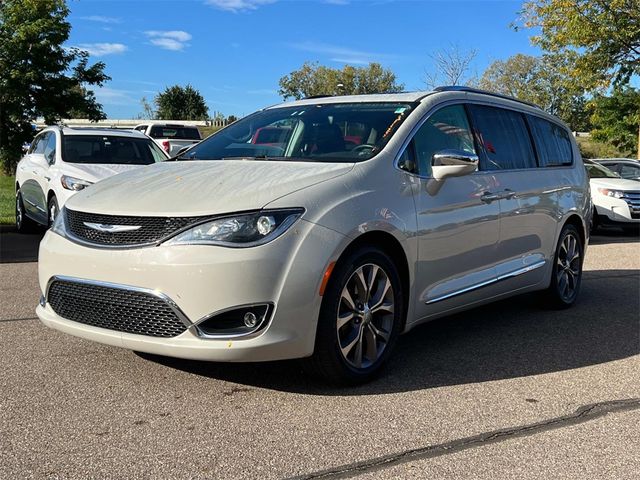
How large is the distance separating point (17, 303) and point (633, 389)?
4910 millimetres

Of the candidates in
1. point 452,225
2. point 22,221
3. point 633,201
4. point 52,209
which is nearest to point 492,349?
point 452,225

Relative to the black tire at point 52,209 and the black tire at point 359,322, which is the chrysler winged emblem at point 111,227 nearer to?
the black tire at point 359,322

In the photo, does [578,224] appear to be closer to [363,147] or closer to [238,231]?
[363,147]

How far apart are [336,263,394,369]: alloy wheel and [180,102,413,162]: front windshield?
0.77m

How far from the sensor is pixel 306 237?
3.59m

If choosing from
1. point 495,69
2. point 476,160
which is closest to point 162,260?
Result: point 476,160

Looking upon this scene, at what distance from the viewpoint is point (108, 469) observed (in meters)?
2.92

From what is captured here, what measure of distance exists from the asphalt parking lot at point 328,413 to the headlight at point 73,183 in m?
3.69

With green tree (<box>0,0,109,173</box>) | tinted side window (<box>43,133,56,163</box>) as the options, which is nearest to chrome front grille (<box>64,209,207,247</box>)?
tinted side window (<box>43,133,56,163</box>)

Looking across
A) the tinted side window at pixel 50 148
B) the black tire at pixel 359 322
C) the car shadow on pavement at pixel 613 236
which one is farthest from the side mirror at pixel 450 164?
the car shadow on pavement at pixel 613 236

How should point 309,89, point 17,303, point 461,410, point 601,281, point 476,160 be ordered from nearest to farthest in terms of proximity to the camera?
point 461,410
point 476,160
point 17,303
point 601,281
point 309,89

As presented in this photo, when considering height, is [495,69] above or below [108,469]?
above

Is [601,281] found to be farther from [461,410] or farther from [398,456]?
[398,456]

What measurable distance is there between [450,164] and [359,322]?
124 cm
